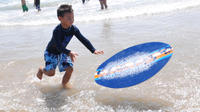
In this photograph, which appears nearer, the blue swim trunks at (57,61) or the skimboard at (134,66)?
the skimboard at (134,66)

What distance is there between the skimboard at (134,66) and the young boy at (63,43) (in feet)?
1.00

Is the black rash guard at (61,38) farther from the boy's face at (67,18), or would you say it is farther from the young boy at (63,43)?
the boy's face at (67,18)

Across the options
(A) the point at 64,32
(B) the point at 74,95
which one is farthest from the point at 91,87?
(A) the point at 64,32

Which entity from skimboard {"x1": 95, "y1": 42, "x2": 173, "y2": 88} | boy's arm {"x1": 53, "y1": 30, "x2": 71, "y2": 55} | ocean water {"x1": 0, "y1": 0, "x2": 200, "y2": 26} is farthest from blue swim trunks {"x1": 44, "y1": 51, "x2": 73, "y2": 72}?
ocean water {"x1": 0, "y1": 0, "x2": 200, "y2": 26}

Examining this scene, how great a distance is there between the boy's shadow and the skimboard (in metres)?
0.51

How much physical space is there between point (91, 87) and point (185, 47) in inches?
92.4

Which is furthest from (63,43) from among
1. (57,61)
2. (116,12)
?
(116,12)

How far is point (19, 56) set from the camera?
5.37 metres

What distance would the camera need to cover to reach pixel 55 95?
346cm

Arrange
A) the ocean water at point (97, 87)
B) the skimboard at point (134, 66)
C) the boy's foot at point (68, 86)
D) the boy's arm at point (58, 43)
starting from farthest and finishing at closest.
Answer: the boy's foot at point (68, 86) → the boy's arm at point (58, 43) → the skimboard at point (134, 66) → the ocean water at point (97, 87)

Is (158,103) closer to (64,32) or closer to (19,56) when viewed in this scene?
(64,32)

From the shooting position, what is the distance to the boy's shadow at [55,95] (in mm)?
3132

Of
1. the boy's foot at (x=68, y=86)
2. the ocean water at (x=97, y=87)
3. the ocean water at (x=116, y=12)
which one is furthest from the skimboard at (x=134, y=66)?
the ocean water at (x=116, y=12)

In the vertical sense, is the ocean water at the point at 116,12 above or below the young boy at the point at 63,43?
below
